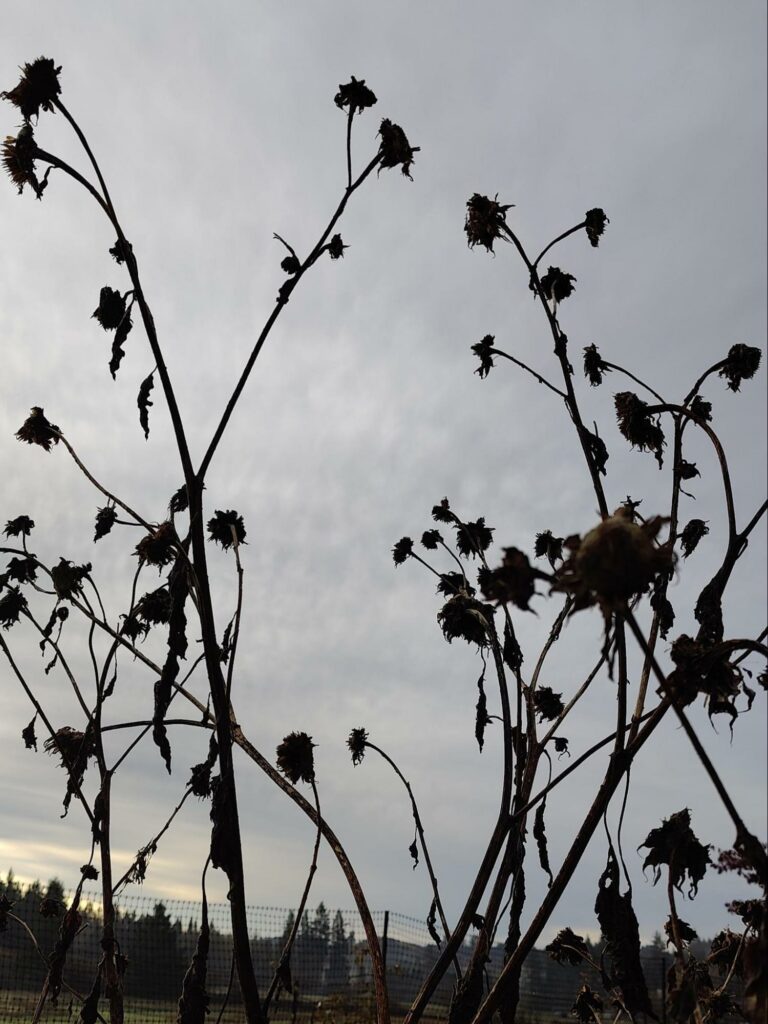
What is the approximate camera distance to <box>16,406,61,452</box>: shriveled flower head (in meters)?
2.76

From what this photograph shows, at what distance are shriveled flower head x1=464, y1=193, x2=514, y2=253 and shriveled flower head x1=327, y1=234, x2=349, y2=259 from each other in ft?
1.47

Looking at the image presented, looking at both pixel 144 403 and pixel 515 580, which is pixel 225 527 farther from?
pixel 515 580

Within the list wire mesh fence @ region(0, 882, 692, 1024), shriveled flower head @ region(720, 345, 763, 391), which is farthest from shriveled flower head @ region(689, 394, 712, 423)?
wire mesh fence @ region(0, 882, 692, 1024)

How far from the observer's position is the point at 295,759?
2066 millimetres

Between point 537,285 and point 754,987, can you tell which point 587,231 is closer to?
point 537,285

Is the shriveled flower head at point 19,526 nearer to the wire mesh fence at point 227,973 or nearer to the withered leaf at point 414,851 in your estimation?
the withered leaf at point 414,851

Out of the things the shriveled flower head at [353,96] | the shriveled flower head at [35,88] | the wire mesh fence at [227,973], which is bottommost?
the wire mesh fence at [227,973]

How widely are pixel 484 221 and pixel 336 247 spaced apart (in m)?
0.48

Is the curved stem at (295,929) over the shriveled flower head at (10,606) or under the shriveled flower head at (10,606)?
under

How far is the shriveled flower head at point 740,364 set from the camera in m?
2.29

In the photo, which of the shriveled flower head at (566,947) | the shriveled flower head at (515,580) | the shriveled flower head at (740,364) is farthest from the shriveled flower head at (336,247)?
the shriveled flower head at (566,947)

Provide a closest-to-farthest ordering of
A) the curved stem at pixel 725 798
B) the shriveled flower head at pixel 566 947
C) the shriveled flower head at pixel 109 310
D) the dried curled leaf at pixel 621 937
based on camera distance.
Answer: the curved stem at pixel 725 798
the dried curled leaf at pixel 621 937
the shriveled flower head at pixel 109 310
the shriveled flower head at pixel 566 947

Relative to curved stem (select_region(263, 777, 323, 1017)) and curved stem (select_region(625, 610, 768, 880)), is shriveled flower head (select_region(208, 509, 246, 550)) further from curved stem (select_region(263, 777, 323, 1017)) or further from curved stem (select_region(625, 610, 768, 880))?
curved stem (select_region(625, 610, 768, 880))

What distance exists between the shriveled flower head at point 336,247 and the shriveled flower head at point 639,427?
2.46 ft
